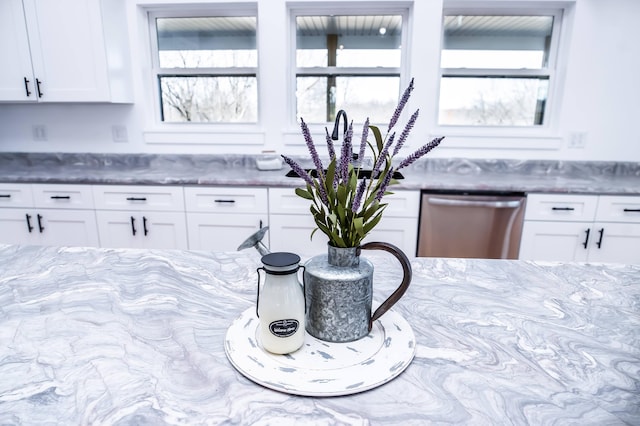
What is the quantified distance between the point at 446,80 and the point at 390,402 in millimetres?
2744

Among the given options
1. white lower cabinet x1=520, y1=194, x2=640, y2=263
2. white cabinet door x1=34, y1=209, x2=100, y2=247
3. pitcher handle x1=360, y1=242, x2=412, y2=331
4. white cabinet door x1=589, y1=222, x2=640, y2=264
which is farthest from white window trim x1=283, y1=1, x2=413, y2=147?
pitcher handle x1=360, y1=242, x2=412, y2=331

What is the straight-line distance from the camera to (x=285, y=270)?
660mm

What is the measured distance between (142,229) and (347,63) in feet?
6.10

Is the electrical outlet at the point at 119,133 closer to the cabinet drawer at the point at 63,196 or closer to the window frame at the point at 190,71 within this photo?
the window frame at the point at 190,71

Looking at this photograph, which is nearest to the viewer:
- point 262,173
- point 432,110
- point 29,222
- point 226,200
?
point 226,200

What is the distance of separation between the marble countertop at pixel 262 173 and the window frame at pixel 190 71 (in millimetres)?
266

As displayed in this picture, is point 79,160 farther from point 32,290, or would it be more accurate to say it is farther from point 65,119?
point 32,290

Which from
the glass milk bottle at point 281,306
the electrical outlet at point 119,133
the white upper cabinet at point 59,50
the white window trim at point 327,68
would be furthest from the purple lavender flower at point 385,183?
the electrical outlet at point 119,133

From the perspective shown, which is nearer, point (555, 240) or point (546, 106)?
point (555, 240)

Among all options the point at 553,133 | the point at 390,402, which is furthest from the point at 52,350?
the point at 553,133

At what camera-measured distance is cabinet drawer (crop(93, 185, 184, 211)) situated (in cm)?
245

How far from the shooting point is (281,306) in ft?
2.24

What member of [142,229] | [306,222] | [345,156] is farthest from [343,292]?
[142,229]

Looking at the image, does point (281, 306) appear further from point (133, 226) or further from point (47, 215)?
point (47, 215)
